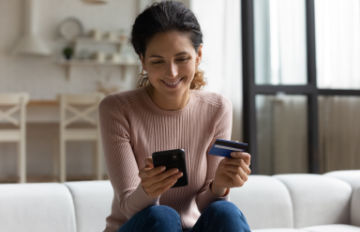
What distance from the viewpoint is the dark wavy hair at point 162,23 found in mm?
1306

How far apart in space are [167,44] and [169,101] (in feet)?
0.61

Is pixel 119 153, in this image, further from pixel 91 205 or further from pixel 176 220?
pixel 91 205

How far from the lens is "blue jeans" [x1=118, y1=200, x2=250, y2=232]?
1138 mm

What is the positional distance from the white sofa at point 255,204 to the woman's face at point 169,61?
2.07 feet

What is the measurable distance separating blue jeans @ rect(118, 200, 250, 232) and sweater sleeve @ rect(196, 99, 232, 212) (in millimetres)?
156

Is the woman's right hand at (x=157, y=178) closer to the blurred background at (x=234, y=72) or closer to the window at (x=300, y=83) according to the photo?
the blurred background at (x=234, y=72)

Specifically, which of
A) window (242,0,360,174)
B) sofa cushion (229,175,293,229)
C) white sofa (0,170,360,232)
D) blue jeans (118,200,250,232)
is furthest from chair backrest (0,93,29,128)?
blue jeans (118,200,250,232)

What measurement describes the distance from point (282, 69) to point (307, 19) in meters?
0.38

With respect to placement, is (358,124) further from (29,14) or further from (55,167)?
(29,14)

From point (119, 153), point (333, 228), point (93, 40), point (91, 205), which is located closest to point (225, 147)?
point (119, 153)

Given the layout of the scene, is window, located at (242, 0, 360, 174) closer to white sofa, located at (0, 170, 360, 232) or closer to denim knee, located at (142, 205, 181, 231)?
white sofa, located at (0, 170, 360, 232)

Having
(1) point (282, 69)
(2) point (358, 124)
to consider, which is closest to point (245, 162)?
(1) point (282, 69)

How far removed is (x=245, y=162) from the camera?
4.05 feet

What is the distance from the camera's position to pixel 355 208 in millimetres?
2111
